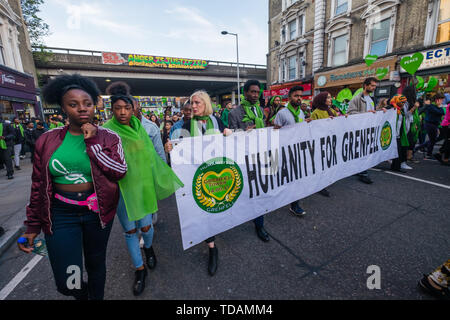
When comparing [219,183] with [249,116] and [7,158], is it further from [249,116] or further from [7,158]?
[7,158]

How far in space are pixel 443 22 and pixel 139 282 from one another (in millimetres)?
16495

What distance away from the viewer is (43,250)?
1.70m

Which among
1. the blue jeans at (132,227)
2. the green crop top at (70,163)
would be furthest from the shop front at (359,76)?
the green crop top at (70,163)

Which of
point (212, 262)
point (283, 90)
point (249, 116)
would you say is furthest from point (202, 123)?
point (283, 90)

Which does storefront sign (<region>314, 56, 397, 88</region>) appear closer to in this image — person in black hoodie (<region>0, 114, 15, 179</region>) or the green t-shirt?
the green t-shirt

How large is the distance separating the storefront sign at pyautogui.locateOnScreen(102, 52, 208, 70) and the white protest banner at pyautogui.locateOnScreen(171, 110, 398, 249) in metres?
23.4

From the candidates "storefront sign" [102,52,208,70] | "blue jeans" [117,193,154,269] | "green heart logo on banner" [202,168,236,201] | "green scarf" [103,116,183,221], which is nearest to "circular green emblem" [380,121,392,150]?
"green heart logo on banner" [202,168,236,201]

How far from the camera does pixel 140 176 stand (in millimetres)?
2137

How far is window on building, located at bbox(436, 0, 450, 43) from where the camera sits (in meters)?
10.1

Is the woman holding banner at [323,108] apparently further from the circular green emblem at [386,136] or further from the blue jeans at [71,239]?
the blue jeans at [71,239]

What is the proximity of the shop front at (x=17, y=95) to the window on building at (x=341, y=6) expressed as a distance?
73.5 feet

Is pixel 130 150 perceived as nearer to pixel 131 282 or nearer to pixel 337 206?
pixel 131 282

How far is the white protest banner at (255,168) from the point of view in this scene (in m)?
2.40
